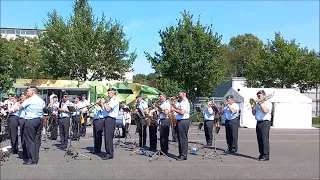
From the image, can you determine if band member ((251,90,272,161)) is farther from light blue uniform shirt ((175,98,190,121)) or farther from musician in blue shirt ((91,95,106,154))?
musician in blue shirt ((91,95,106,154))

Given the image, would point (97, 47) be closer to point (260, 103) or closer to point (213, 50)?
point (213, 50)

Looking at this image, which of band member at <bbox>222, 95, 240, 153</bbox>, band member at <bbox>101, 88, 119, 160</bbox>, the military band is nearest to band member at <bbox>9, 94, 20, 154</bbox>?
the military band

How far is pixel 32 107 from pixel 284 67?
32269 mm

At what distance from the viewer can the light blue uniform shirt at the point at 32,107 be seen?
1015 centimetres

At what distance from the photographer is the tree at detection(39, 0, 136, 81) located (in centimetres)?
3566

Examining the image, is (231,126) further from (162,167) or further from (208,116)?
(162,167)

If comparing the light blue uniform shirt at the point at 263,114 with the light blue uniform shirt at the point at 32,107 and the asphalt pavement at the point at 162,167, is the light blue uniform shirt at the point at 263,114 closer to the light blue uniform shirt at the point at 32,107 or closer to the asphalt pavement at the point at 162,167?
the asphalt pavement at the point at 162,167

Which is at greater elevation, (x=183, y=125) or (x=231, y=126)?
(x=183, y=125)

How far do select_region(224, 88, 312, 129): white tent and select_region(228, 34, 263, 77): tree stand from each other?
160 feet

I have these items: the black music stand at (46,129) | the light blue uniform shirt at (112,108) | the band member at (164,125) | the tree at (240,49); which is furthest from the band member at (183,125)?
the tree at (240,49)

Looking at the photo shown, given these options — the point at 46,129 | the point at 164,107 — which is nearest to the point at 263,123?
the point at 164,107

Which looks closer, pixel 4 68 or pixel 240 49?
pixel 4 68

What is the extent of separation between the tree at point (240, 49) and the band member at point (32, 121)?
70228 mm

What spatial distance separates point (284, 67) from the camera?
127 ft
